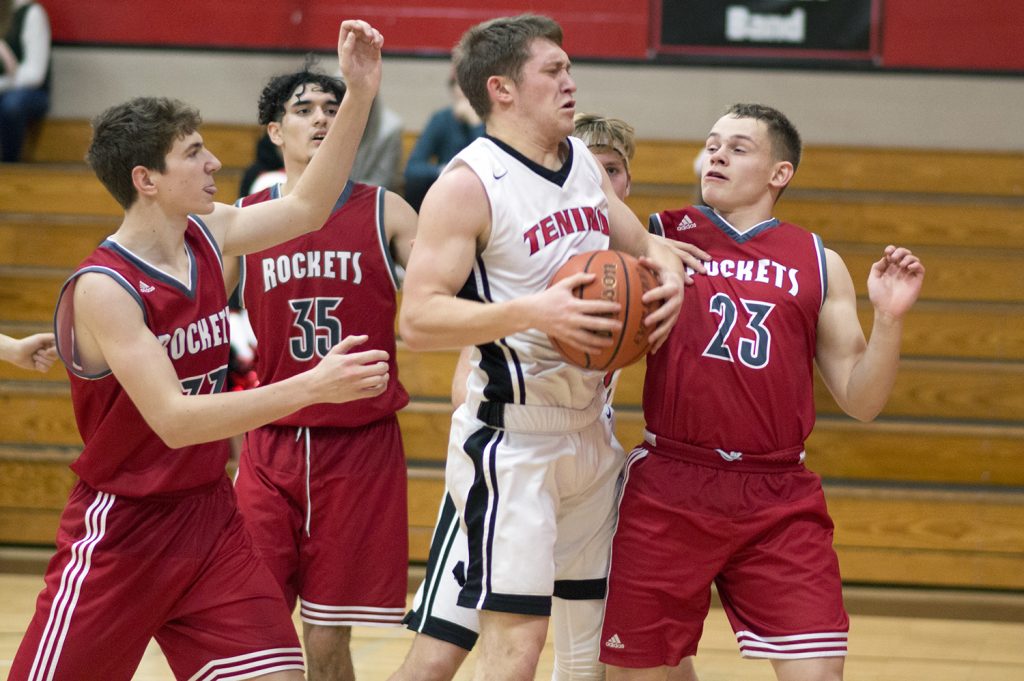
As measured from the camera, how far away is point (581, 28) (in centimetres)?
785

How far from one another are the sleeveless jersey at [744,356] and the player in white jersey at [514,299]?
0.66ft

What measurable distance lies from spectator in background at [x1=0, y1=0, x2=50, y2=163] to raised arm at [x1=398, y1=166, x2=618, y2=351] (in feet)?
18.0

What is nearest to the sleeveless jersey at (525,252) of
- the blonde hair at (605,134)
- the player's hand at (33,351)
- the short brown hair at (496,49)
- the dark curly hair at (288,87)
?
the short brown hair at (496,49)

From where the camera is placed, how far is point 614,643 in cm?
320

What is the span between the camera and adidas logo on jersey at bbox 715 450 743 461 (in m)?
3.23

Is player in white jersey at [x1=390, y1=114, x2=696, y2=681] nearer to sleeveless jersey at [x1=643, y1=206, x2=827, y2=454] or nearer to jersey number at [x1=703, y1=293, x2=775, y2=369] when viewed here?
sleeveless jersey at [x1=643, y1=206, x2=827, y2=454]

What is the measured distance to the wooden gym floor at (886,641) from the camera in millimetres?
4859

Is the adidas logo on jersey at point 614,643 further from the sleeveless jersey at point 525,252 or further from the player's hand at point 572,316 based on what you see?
the player's hand at point 572,316

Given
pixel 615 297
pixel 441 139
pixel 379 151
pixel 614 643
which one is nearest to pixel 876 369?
pixel 615 297

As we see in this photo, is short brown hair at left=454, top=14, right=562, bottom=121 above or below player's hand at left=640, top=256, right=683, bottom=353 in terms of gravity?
above

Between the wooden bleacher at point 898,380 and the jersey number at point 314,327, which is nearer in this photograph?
the jersey number at point 314,327

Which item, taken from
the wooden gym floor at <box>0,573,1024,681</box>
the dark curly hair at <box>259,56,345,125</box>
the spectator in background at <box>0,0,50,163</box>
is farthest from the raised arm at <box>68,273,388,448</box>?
the spectator in background at <box>0,0,50,163</box>

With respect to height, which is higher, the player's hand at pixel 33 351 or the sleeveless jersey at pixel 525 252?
the sleeveless jersey at pixel 525 252

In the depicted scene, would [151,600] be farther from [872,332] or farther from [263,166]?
[263,166]
